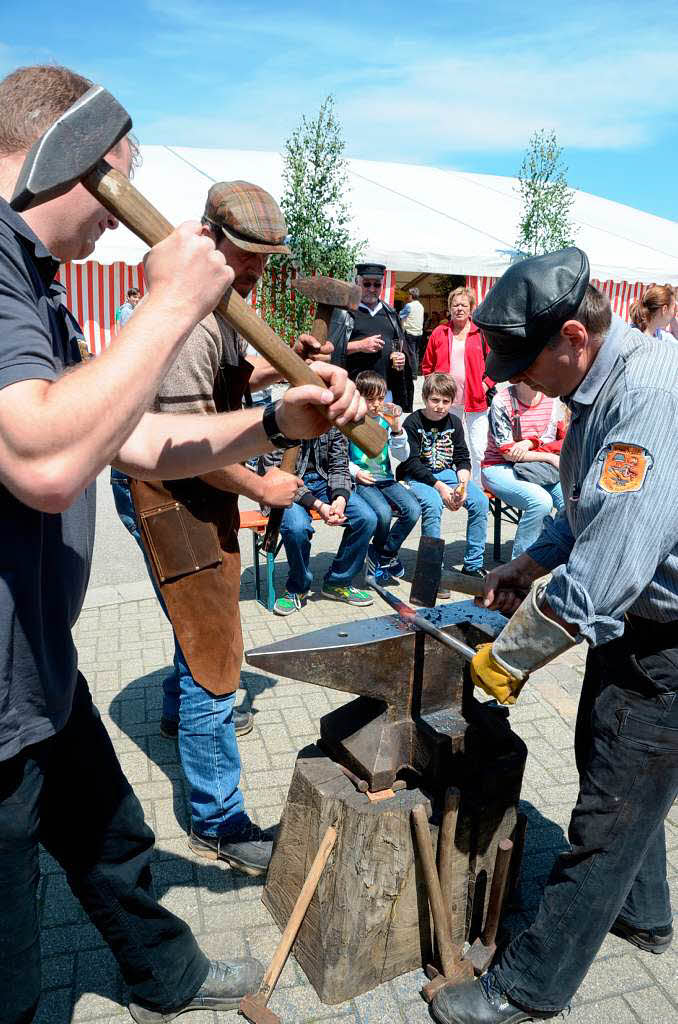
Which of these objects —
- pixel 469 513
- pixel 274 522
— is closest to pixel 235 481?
pixel 274 522

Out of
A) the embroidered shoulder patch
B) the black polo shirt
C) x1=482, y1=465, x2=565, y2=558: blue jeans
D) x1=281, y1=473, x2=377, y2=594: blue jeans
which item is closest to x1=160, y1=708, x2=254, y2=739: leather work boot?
x1=281, y1=473, x2=377, y2=594: blue jeans

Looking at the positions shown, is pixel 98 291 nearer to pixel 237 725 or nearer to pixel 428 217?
pixel 428 217

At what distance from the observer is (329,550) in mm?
6578

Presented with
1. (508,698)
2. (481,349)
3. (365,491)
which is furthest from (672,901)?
(481,349)

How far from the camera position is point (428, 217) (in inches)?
598

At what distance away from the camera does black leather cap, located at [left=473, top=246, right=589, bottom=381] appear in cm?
195

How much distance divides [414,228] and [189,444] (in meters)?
13.3

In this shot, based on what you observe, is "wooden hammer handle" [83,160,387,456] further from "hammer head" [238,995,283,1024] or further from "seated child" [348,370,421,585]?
"seated child" [348,370,421,585]

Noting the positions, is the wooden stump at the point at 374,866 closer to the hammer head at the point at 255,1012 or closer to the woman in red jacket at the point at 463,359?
the hammer head at the point at 255,1012

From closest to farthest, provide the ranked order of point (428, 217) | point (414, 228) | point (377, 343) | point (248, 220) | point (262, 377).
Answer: point (248, 220) < point (262, 377) < point (377, 343) < point (414, 228) < point (428, 217)

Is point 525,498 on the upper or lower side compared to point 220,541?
lower

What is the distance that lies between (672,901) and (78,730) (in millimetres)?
2150

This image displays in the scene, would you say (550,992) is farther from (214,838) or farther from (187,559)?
(187,559)

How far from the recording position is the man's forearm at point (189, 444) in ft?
6.90
